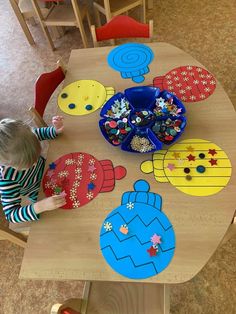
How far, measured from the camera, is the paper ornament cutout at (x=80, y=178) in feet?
3.08

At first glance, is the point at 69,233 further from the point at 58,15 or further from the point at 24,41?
the point at 24,41

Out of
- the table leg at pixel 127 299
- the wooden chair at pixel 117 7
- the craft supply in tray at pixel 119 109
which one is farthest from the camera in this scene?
the wooden chair at pixel 117 7

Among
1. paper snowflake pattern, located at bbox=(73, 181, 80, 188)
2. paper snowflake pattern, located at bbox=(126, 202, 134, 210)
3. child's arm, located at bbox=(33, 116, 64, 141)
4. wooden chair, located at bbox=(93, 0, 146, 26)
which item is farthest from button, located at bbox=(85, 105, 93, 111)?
wooden chair, located at bbox=(93, 0, 146, 26)

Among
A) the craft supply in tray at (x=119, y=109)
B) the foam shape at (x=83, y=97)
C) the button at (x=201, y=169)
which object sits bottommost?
the button at (x=201, y=169)

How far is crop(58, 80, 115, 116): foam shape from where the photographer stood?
116 cm

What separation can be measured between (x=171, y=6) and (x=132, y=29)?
4.80ft

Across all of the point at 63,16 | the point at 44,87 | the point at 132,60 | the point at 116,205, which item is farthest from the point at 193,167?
the point at 63,16

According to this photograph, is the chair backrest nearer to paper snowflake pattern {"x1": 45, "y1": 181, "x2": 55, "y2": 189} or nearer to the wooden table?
the wooden table

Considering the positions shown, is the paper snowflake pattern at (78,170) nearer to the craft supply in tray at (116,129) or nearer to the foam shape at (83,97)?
the craft supply in tray at (116,129)

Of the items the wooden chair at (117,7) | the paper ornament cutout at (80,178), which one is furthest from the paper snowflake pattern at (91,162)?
the wooden chair at (117,7)

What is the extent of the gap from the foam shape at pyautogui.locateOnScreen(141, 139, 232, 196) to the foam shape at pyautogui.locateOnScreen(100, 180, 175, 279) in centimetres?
8

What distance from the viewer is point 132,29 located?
4.80 ft

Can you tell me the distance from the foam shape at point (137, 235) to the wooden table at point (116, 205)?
0.7 inches

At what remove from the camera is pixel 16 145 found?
89 centimetres
